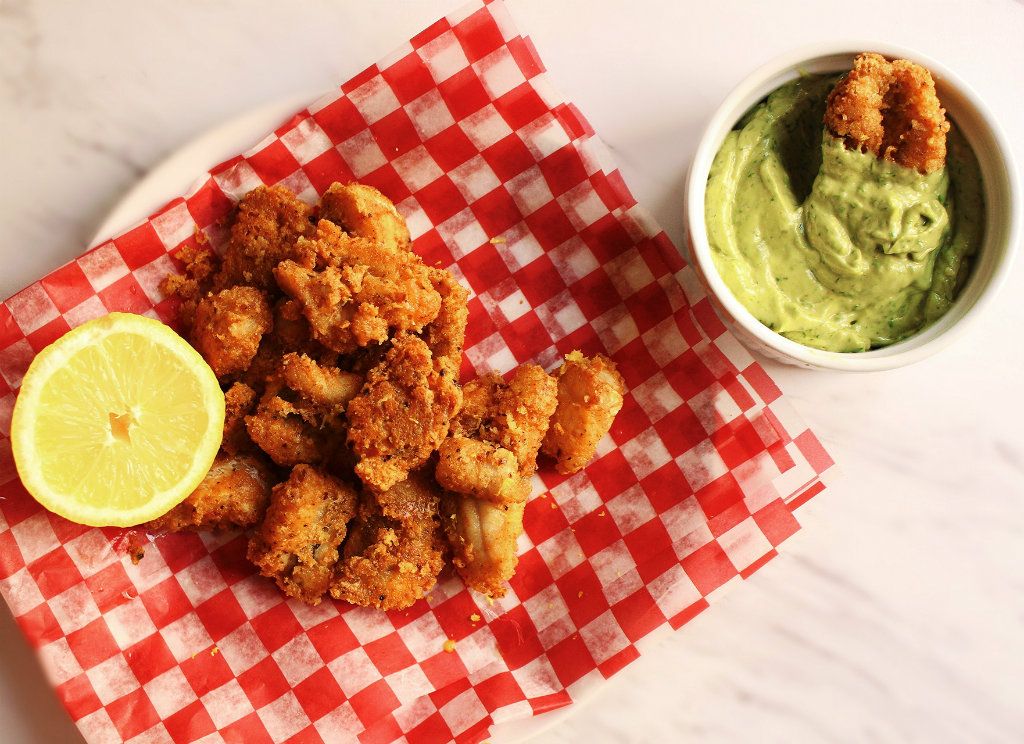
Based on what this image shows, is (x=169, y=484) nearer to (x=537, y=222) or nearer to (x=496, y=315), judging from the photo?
(x=496, y=315)

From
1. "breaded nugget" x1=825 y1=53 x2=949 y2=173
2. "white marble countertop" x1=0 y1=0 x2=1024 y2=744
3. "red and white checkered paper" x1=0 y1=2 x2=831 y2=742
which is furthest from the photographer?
"white marble countertop" x1=0 y1=0 x2=1024 y2=744

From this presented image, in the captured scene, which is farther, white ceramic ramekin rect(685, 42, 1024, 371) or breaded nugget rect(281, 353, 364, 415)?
breaded nugget rect(281, 353, 364, 415)

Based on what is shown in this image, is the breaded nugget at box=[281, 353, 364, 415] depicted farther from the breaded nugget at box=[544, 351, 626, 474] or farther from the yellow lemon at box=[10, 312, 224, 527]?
the breaded nugget at box=[544, 351, 626, 474]

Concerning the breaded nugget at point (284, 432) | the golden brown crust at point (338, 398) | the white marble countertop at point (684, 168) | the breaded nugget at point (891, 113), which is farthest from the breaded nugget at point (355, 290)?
the breaded nugget at point (891, 113)

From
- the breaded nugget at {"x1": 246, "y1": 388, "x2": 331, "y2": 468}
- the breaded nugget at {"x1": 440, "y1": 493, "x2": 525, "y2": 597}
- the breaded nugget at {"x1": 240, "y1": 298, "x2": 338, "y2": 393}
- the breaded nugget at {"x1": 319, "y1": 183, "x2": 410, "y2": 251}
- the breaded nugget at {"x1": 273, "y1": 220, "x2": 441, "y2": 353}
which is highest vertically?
the breaded nugget at {"x1": 319, "y1": 183, "x2": 410, "y2": 251}

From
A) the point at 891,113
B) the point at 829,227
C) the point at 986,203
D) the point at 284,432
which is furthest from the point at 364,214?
the point at 986,203

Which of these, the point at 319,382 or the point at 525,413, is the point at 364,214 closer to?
the point at 319,382

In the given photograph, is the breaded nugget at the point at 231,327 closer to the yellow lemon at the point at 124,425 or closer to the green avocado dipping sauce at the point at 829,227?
the yellow lemon at the point at 124,425

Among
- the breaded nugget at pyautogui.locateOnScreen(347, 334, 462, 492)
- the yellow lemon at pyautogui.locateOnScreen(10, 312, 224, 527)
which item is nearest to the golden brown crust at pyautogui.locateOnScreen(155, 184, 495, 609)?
the breaded nugget at pyautogui.locateOnScreen(347, 334, 462, 492)
